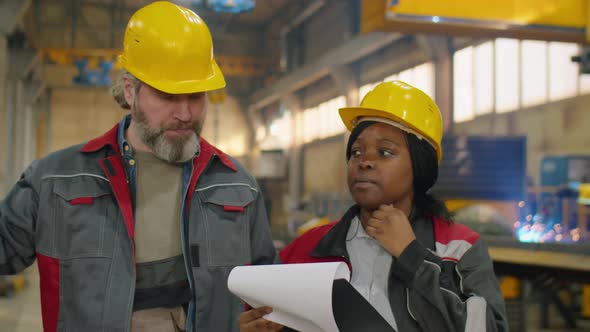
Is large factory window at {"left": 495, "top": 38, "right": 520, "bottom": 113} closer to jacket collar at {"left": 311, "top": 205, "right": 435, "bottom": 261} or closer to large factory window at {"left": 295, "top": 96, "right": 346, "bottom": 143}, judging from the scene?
large factory window at {"left": 295, "top": 96, "right": 346, "bottom": 143}

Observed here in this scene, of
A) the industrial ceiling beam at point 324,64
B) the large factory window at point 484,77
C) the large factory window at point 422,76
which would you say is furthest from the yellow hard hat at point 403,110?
the industrial ceiling beam at point 324,64

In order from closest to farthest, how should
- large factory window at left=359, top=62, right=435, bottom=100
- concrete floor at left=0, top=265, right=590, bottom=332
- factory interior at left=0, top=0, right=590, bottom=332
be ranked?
1. factory interior at left=0, top=0, right=590, bottom=332
2. concrete floor at left=0, top=265, right=590, bottom=332
3. large factory window at left=359, top=62, right=435, bottom=100

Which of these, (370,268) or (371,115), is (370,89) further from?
(370,268)

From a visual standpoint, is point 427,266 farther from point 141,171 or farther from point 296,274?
point 141,171

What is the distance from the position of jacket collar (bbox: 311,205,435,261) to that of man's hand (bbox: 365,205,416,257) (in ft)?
0.36

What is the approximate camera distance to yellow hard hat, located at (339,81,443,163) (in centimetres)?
185

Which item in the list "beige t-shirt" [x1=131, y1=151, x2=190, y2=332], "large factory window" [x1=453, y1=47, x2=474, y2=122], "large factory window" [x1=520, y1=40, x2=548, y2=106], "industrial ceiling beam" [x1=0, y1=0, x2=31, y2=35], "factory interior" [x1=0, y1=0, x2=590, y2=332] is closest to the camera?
"beige t-shirt" [x1=131, y1=151, x2=190, y2=332]

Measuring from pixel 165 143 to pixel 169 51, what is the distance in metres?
0.29

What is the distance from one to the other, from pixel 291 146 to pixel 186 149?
2097 cm

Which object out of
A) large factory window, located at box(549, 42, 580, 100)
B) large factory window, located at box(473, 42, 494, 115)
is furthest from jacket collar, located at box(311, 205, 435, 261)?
large factory window, located at box(473, 42, 494, 115)

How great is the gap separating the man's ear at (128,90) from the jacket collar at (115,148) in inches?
3.6

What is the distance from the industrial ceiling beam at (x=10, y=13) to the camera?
1007cm

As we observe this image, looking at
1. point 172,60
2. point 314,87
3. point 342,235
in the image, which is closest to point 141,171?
point 172,60

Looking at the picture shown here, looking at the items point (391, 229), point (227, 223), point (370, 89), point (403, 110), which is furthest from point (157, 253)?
point (370, 89)
